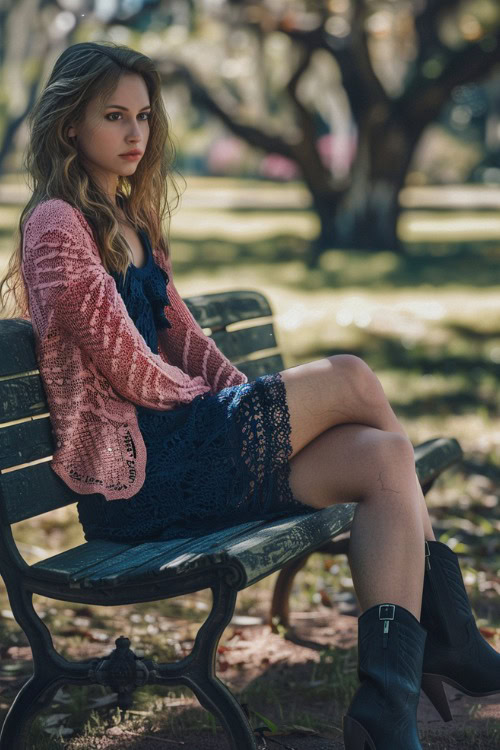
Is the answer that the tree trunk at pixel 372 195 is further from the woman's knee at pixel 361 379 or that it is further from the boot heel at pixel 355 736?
the boot heel at pixel 355 736

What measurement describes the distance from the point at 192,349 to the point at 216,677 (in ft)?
4.18

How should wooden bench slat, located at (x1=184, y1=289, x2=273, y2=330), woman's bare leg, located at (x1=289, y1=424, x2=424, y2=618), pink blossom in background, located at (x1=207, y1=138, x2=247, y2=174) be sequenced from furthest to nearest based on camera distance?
1. pink blossom in background, located at (x1=207, y1=138, x2=247, y2=174)
2. wooden bench slat, located at (x1=184, y1=289, x2=273, y2=330)
3. woman's bare leg, located at (x1=289, y1=424, x2=424, y2=618)

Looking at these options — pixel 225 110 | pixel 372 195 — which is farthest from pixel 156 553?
pixel 225 110

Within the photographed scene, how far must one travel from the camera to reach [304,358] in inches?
338

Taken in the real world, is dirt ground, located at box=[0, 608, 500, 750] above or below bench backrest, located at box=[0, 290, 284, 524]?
below

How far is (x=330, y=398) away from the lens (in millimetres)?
3018

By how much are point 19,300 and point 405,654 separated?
1.47m

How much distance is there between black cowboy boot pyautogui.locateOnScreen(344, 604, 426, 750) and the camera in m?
2.52

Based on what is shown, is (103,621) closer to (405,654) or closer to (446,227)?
(405,654)

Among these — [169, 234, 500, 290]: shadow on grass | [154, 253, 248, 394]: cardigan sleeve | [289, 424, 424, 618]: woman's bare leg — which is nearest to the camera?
[289, 424, 424, 618]: woman's bare leg

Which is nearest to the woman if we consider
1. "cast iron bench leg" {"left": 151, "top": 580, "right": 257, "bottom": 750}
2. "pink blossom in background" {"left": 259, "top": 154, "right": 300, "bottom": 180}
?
"cast iron bench leg" {"left": 151, "top": 580, "right": 257, "bottom": 750}

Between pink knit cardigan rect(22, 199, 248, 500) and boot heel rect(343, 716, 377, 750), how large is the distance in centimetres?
84

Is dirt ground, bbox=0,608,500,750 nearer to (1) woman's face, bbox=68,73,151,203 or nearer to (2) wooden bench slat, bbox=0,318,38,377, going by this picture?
(2) wooden bench slat, bbox=0,318,38,377

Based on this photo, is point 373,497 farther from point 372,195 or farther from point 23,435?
point 372,195
